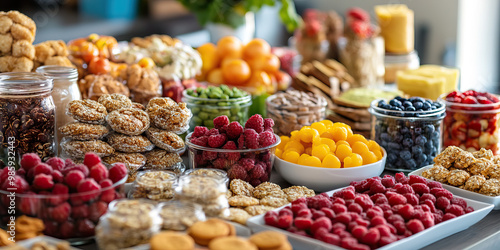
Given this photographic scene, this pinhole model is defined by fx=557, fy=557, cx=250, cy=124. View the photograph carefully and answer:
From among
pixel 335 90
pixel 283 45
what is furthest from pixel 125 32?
pixel 335 90

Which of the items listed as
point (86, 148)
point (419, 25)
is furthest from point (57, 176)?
point (419, 25)

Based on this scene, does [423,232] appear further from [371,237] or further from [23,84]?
[23,84]

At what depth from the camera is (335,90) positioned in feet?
7.68

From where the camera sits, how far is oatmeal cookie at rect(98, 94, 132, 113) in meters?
1.51

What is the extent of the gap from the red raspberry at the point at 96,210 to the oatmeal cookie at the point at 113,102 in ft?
1.35

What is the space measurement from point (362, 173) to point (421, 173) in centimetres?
20

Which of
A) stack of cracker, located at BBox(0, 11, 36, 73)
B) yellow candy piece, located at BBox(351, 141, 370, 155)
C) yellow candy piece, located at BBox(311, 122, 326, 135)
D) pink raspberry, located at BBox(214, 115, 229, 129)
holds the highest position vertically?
stack of cracker, located at BBox(0, 11, 36, 73)

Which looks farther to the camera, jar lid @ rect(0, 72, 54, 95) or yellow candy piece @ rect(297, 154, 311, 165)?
yellow candy piece @ rect(297, 154, 311, 165)

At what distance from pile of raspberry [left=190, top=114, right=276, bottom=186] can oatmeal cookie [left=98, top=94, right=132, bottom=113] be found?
211 millimetres

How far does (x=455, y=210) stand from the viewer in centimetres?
129

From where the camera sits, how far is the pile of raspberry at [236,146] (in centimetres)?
146

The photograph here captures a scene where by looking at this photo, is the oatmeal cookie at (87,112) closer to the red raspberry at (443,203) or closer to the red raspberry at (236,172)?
the red raspberry at (236,172)

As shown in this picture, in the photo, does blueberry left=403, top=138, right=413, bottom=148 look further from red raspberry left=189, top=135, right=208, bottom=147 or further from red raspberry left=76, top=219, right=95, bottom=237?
A: red raspberry left=76, top=219, right=95, bottom=237

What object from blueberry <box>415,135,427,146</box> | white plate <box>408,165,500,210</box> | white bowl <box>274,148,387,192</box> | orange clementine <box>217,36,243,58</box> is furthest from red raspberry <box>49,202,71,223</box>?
orange clementine <box>217,36,243,58</box>
